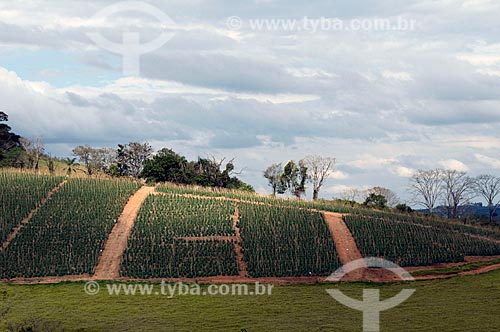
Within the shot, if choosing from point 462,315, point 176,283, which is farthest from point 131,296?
point 462,315

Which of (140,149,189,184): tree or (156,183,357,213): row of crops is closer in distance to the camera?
(156,183,357,213): row of crops

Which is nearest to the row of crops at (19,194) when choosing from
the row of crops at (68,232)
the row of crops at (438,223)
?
the row of crops at (68,232)

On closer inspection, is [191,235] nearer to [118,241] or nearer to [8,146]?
[118,241]

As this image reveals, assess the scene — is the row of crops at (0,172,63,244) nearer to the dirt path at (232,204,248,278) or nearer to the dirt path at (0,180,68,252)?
the dirt path at (0,180,68,252)

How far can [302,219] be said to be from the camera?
113ft

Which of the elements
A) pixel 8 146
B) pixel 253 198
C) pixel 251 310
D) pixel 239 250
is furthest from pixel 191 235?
pixel 8 146

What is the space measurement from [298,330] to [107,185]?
1976cm

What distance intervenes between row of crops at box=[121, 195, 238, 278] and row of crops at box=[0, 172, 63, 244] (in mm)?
5588

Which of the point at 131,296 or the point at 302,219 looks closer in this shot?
the point at 131,296

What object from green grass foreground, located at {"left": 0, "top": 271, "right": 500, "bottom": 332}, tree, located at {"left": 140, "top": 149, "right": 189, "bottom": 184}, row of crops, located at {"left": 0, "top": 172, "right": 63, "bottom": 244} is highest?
tree, located at {"left": 140, "top": 149, "right": 189, "bottom": 184}

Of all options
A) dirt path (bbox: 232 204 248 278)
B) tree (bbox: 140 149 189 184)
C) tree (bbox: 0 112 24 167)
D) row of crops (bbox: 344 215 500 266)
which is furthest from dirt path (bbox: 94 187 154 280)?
tree (bbox: 0 112 24 167)

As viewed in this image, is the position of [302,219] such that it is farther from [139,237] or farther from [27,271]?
[27,271]

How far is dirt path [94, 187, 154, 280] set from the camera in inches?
1125

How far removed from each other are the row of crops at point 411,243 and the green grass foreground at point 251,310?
4730 mm
